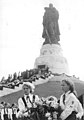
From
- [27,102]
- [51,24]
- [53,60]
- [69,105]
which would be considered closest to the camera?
[69,105]

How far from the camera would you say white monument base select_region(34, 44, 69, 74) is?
1544 inches

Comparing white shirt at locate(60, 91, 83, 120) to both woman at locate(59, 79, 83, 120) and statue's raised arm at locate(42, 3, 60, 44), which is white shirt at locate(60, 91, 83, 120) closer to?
woman at locate(59, 79, 83, 120)

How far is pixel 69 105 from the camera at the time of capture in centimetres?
567

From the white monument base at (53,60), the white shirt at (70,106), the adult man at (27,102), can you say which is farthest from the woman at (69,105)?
the white monument base at (53,60)

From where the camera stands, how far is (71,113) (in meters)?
5.66

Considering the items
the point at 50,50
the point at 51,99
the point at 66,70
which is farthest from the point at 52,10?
the point at 51,99

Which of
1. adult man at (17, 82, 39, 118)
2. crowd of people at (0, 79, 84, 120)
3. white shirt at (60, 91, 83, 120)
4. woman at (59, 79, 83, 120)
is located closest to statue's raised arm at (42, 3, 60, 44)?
adult man at (17, 82, 39, 118)

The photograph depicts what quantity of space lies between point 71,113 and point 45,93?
18651 mm

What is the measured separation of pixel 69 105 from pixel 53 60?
3407 cm

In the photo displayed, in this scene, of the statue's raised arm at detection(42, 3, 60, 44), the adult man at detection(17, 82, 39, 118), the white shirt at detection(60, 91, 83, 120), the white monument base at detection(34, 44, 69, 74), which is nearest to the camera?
the white shirt at detection(60, 91, 83, 120)

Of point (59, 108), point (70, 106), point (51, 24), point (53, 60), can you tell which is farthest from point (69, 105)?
point (51, 24)

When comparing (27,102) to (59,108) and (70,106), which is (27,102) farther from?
(70,106)

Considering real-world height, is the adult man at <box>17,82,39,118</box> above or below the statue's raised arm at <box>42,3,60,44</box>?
below

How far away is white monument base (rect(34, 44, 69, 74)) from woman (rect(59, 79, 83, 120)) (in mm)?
32833
